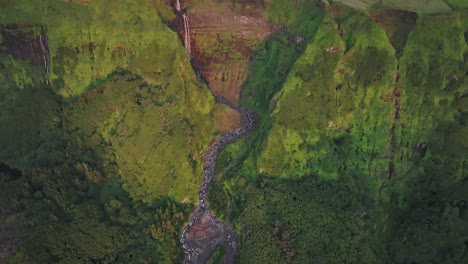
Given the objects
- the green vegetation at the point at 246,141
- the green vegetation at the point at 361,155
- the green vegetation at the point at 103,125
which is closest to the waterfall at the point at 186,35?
the green vegetation at the point at 103,125

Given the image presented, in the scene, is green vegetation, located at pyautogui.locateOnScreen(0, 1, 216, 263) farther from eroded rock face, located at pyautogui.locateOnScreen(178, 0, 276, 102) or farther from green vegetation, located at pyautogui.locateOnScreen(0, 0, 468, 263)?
eroded rock face, located at pyautogui.locateOnScreen(178, 0, 276, 102)

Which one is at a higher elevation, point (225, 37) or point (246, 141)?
point (225, 37)

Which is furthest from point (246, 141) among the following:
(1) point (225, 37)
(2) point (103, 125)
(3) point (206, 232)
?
(2) point (103, 125)

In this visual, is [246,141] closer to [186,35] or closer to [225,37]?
[225,37]

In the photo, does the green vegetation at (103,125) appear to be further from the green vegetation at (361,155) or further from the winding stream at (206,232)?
the green vegetation at (361,155)

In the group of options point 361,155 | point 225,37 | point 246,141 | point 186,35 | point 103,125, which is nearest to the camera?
point 361,155

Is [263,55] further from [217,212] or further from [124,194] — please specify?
[124,194]

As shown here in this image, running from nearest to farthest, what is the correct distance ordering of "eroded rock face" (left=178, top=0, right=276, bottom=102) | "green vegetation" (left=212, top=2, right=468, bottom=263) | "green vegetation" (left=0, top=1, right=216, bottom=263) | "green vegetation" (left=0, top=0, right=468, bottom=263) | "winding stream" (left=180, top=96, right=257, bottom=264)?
"green vegetation" (left=0, top=0, right=468, bottom=263) → "green vegetation" (left=212, top=2, right=468, bottom=263) → "green vegetation" (left=0, top=1, right=216, bottom=263) → "winding stream" (left=180, top=96, right=257, bottom=264) → "eroded rock face" (left=178, top=0, right=276, bottom=102)

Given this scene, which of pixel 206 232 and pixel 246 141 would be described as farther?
pixel 246 141

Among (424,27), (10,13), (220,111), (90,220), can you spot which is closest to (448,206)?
(424,27)

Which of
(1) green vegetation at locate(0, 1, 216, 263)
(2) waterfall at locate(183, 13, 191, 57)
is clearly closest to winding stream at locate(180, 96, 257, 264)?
(1) green vegetation at locate(0, 1, 216, 263)

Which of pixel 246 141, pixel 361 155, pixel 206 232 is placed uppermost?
pixel 361 155
